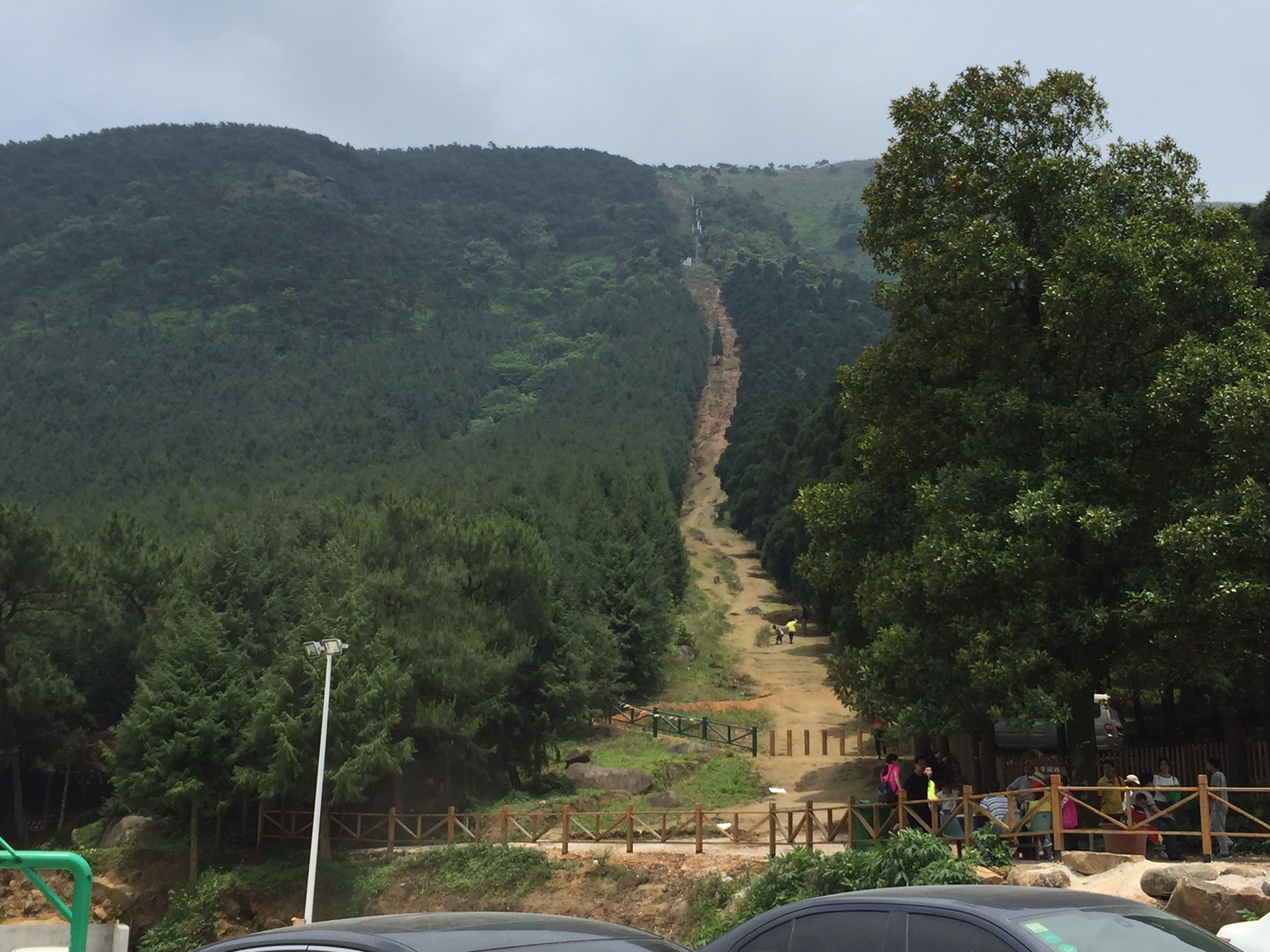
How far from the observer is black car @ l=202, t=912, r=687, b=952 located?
457cm

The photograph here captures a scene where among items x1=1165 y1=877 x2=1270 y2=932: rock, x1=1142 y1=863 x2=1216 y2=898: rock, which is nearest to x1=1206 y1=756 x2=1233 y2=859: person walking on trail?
x1=1142 y1=863 x2=1216 y2=898: rock

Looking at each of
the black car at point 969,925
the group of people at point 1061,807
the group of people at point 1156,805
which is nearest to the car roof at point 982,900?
the black car at point 969,925

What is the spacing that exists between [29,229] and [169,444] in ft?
309

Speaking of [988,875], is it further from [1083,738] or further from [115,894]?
[115,894]

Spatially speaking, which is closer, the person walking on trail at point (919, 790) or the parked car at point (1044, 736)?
the person walking on trail at point (919, 790)

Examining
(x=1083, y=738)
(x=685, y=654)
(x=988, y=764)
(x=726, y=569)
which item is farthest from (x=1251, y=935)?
(x=726, y=569)

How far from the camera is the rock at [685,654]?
5372 centimetres

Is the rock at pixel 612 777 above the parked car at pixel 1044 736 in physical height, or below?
below

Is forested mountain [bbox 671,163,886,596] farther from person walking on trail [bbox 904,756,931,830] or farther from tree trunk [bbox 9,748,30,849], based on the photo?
tree trunk [bbox 9,748,30,849]

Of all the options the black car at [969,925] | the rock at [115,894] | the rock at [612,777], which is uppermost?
the black car at [969,925]

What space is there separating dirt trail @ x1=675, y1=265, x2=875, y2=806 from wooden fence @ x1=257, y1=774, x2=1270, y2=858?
3.93 meters

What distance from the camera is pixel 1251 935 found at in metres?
8.77

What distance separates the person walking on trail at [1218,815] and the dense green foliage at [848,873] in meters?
3.12

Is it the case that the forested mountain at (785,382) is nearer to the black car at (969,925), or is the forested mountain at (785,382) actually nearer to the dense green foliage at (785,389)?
the dense green foliage at (785,389)
